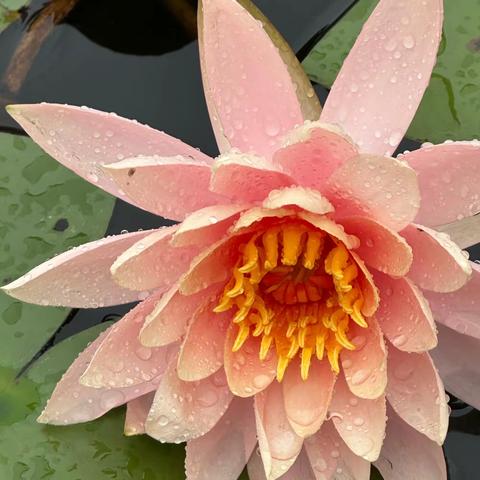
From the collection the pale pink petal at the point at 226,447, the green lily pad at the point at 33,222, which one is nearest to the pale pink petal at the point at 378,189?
the pale pink petal at the point at 226,447

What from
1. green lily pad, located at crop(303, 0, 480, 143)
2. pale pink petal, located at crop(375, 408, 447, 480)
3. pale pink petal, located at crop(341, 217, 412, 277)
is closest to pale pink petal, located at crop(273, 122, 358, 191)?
pale pink petal, located at crop(341, 217, 412, 277)

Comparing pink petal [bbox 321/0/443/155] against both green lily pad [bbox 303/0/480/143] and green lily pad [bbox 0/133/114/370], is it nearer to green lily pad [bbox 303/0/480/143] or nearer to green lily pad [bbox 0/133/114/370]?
green lily pad [bbox 303/0/480/143]

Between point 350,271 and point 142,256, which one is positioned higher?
point 142,256

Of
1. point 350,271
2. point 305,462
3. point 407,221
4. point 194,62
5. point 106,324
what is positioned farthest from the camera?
point 194,62

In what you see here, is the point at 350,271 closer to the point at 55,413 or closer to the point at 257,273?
the point at 257,273

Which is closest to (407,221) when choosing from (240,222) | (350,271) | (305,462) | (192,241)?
(350,271)
